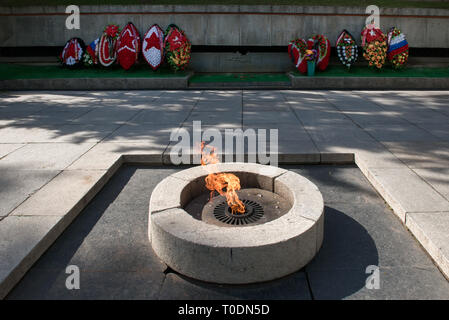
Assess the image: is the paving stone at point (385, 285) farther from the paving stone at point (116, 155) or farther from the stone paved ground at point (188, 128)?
the paving stone at point (116, 155)

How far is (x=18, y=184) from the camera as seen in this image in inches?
189

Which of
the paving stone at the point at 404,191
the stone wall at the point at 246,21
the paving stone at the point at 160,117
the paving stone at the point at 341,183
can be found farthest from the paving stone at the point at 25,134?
the stone wall at the point at 246,21

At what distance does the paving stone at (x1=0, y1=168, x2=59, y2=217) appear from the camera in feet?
14.0

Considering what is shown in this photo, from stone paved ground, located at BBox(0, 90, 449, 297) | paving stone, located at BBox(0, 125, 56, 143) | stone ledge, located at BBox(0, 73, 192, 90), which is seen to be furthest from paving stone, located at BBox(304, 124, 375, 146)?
stone ledge, located at BBox(0, 73, 192, 90)

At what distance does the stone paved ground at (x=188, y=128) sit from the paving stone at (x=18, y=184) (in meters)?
0.01

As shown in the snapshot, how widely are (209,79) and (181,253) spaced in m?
11.0

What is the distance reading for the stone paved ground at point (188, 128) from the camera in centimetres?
391

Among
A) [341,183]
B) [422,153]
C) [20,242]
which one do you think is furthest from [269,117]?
[20,242]

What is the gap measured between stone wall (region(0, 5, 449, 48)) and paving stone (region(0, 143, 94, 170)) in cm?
910

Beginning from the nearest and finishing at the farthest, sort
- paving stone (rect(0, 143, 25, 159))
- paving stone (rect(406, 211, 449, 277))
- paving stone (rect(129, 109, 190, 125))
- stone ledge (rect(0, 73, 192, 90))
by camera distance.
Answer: paving stone (rect(406, 211, 449, 277)), paving stone (rect(0, 143, 25, 159)), paving stone (rect(129, 109, 190, 125)), stone ledge (rect(0, 73, 192, 90))

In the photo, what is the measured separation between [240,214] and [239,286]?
36.7 inches

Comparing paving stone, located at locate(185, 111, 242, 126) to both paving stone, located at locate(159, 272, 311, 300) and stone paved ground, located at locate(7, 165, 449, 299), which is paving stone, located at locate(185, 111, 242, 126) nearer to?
stone paved ground, located at locate(7, 165, 449, 299)

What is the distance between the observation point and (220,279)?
3.07m

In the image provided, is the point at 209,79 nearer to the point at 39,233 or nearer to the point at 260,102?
the point at 260,102
